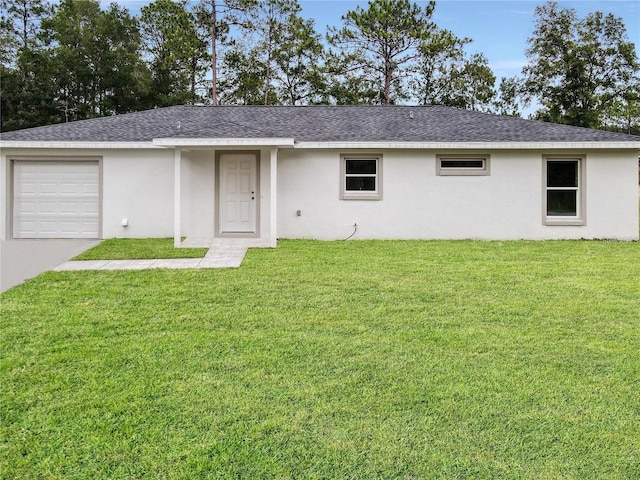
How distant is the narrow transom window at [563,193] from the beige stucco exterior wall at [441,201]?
18 cm

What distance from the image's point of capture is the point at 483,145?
12.5m

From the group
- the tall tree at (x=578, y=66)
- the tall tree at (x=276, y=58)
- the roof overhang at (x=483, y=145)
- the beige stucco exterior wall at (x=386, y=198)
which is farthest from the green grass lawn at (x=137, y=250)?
the tall tree at (x=578, y=66)

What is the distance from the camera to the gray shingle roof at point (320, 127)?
1255cm

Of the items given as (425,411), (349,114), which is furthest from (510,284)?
(349,114)

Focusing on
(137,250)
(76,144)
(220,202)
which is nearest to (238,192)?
(220,202)

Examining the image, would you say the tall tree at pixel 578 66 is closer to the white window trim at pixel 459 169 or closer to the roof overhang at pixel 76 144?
the white window trim at pixel 459 169

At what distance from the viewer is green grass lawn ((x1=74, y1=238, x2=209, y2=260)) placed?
31.9 feet

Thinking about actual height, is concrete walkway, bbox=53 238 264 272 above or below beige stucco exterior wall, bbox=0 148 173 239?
below

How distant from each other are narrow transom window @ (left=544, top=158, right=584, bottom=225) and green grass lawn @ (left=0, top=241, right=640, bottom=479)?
6091mm

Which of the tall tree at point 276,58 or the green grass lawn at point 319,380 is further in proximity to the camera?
the tall tree at point 276,58

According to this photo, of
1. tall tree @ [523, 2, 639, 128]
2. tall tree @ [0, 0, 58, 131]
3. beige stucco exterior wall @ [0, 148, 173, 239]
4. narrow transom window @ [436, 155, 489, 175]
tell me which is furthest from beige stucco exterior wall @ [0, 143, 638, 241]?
tall tree @ [523, 2, 639, 128]

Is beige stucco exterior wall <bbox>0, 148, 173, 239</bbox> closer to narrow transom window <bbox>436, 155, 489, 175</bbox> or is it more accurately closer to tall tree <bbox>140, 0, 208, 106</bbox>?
narrow transom window <bbox>436, 155, 489, 175</bbox>

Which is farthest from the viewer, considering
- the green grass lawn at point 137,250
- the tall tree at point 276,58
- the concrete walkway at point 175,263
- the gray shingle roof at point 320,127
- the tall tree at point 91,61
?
the tall tree at point 91,61

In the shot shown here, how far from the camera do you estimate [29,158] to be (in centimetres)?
Answer: 1270
